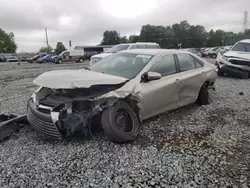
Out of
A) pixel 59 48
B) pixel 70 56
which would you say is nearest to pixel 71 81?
pixel 70 56

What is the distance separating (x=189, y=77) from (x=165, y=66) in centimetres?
74

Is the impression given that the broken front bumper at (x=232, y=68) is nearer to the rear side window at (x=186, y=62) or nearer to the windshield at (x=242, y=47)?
the windshield at (x=242, y=47)

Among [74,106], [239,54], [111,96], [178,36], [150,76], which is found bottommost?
[74,106]

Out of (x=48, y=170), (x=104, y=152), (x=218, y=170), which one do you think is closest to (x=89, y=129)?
(x=104, y=152)

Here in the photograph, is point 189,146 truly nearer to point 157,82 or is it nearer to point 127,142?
point 127,142

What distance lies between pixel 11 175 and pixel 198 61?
4632 mm

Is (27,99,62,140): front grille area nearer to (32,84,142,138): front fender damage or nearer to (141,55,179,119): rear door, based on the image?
(32,84,142,138): front fender damage

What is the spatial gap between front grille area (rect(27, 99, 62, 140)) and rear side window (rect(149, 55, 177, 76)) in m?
1.98

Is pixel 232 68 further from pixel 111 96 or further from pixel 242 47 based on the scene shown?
pixel 111 96

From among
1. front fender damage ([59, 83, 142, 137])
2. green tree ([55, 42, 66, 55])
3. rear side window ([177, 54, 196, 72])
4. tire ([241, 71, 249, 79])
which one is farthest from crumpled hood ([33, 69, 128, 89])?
green tree ([55, 42, 66, 55])

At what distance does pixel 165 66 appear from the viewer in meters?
4.50

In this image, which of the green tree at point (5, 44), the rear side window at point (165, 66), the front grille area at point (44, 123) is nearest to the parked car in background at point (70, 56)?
the rear side window at point (165, 66)

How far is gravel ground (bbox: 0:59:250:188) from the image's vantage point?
8.51 feet

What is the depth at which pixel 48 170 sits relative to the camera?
279 cm
